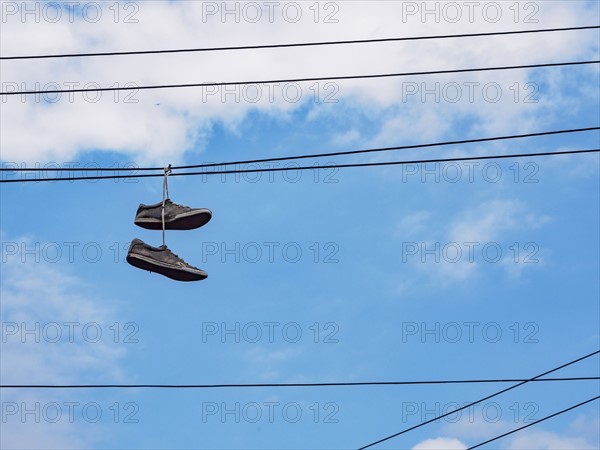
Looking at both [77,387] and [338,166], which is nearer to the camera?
[338,166]

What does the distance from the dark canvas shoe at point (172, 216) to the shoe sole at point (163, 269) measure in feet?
0.91

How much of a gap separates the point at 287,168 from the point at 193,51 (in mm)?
1097

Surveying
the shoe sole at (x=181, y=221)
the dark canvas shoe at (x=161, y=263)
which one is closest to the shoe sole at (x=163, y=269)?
the dark canvas shoe at (x=161, y=263)

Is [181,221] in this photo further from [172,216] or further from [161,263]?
[161,263]

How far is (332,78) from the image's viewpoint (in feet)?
27.1

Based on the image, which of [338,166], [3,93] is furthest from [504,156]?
[3,93]

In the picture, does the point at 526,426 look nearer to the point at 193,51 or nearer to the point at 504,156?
the point at 504,156

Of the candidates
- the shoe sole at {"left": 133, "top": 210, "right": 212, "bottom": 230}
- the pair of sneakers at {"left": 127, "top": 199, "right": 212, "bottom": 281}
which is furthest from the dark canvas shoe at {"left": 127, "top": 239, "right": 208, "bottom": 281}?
the shoe sole at {"left": 133, "top": 210, "right": 212, "bottom": 230}

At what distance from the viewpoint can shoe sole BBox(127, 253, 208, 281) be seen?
8.73 meters

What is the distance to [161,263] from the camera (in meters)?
8.75

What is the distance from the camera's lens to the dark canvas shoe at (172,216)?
8.69m

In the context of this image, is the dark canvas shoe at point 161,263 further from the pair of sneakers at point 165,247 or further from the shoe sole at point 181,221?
the shoe sole at point 181,221

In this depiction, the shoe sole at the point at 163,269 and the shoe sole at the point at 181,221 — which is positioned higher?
the shoe sole at the point at 181,221

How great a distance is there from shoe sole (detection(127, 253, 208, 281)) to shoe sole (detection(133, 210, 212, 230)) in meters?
0.27
